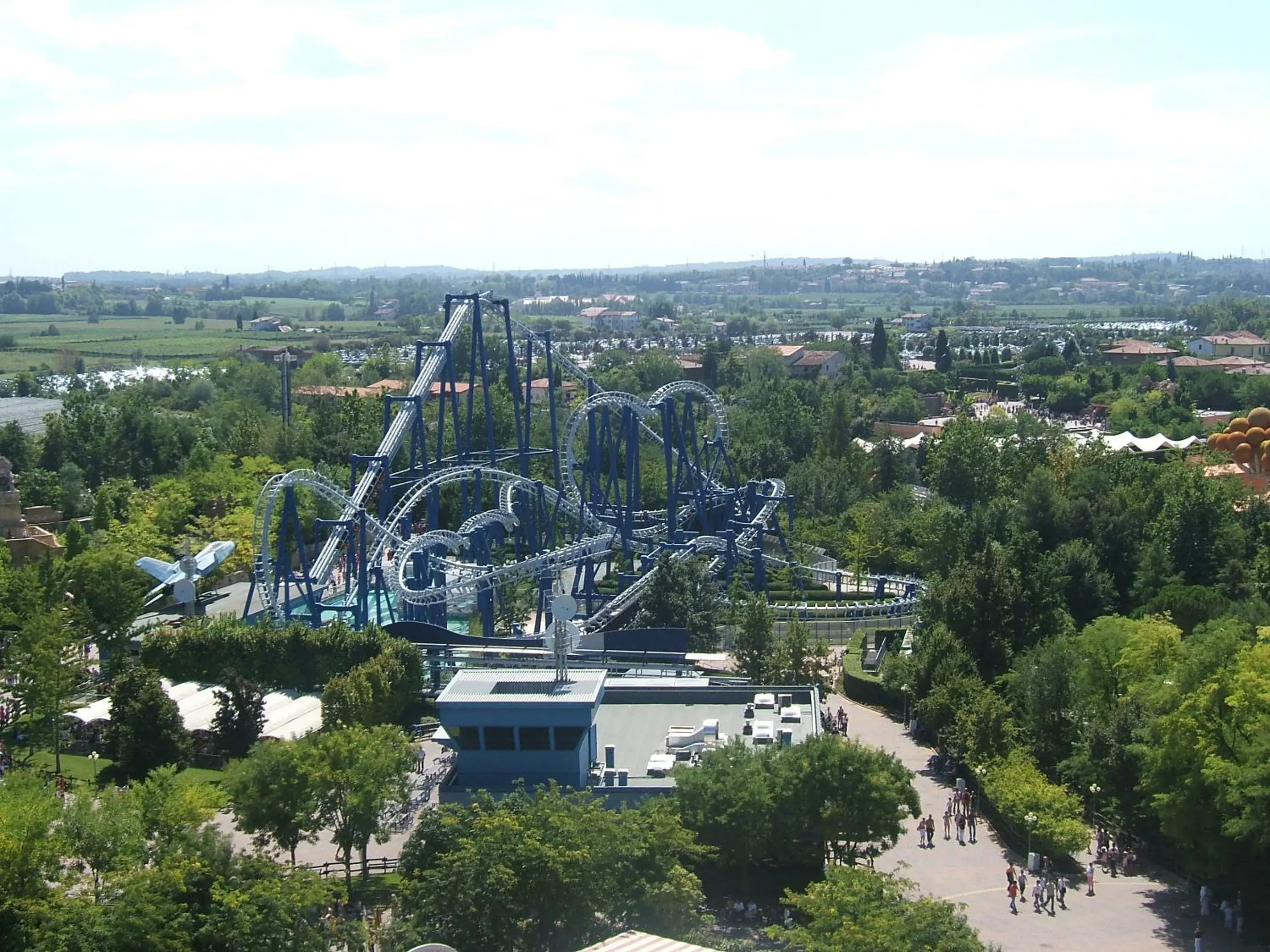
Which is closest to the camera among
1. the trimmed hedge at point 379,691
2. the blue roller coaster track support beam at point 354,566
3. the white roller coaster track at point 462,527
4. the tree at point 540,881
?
the tree at point 540,881

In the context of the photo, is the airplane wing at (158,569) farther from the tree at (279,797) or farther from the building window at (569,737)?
the building window at (569,737)

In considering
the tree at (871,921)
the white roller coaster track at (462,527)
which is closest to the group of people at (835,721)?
the white roller coaster track at (462,527)

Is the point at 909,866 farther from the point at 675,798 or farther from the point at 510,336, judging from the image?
the point at 510,336

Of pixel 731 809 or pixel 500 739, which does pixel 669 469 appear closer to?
pixel 500 739

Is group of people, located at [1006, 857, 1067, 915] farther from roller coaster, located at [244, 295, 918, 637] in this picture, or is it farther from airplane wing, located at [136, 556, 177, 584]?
airplane wing, located at [136, 556, 177, 584]

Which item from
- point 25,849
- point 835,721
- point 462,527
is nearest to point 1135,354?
point 462,527

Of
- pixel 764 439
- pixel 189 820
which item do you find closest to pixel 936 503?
pixel 764 439
